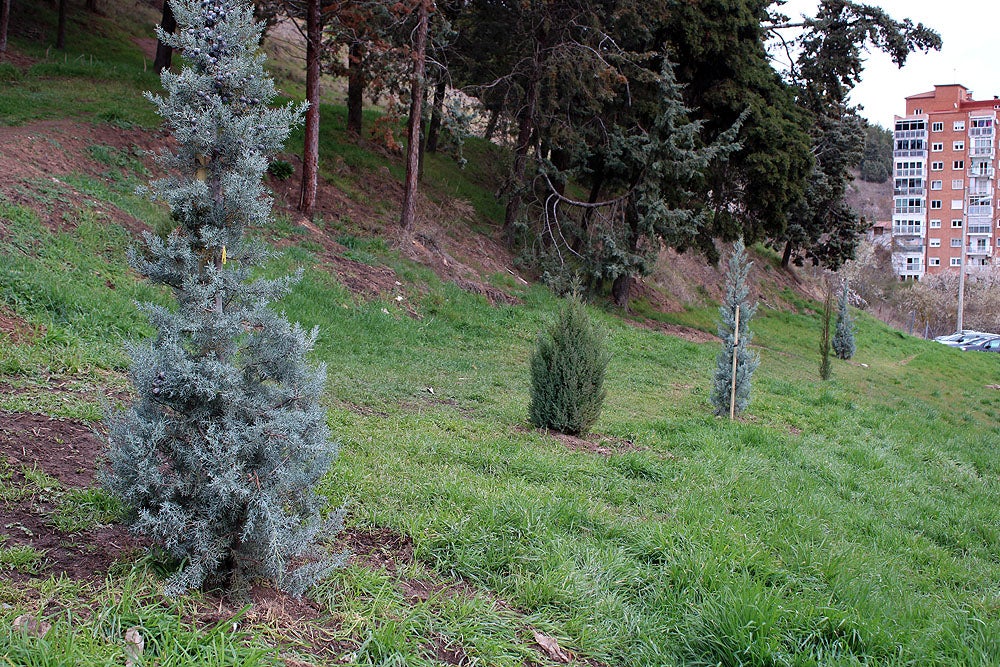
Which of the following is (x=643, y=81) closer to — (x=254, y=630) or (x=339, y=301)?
(x=339, y=301)

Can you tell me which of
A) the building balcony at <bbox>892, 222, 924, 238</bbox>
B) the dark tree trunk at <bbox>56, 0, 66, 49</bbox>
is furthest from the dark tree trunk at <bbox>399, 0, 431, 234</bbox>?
the building balcony at <bbox>892, 222, 924, 238</bbox>

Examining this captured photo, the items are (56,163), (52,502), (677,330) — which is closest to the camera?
(52,502)

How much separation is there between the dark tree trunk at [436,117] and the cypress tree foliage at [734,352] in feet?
30.4

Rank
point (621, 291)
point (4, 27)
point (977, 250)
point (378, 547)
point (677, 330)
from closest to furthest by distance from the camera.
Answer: point (378, 547) < point (4, 27) < point (677, 330) < point (621, 291) < point (977, 250)

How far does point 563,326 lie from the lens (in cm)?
745

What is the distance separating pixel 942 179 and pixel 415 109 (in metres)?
74.5

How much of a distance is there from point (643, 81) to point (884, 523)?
50.0 ft

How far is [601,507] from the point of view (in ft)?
15.2

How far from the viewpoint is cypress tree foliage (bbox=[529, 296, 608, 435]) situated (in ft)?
23.5

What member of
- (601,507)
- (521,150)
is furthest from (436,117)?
(601,507)

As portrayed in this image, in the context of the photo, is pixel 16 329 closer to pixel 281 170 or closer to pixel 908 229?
pixel 281 170

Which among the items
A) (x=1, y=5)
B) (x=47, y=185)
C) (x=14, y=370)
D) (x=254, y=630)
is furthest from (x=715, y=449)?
(x=1, y=5)

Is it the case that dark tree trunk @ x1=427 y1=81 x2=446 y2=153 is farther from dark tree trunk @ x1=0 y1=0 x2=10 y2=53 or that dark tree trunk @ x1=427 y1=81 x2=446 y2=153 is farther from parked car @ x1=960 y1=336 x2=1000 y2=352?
parked car @ x1=960 y1=336 x2=1000 y2=352

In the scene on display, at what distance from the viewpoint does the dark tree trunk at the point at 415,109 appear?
602 inches
